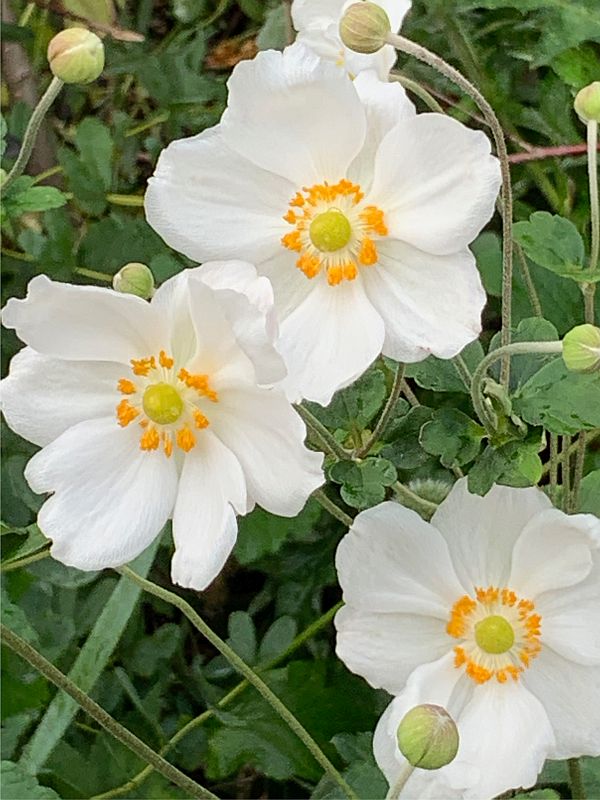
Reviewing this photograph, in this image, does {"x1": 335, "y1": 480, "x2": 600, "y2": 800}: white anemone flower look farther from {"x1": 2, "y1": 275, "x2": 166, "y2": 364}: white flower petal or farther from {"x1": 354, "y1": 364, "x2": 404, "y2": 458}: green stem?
{"x1": 2, "y1": 275, "x2": 166, "y2": 364}: white flower petal

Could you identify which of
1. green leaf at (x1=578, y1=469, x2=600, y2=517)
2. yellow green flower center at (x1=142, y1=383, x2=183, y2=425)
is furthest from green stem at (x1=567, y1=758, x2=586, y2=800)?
yellow green flower center at (x1=142, y1=383, x2=183, y2=425)

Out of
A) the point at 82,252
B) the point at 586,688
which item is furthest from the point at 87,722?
the point at 586,688

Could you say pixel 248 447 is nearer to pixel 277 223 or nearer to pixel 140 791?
pixel 277 223

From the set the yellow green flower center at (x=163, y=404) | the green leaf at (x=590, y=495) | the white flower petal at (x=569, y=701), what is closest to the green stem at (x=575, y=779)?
the white flower petal at (x=569, y=701)

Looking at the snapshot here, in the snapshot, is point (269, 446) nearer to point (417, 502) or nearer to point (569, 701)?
point (417, 502)

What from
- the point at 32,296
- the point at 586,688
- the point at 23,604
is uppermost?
the point at 32,296
